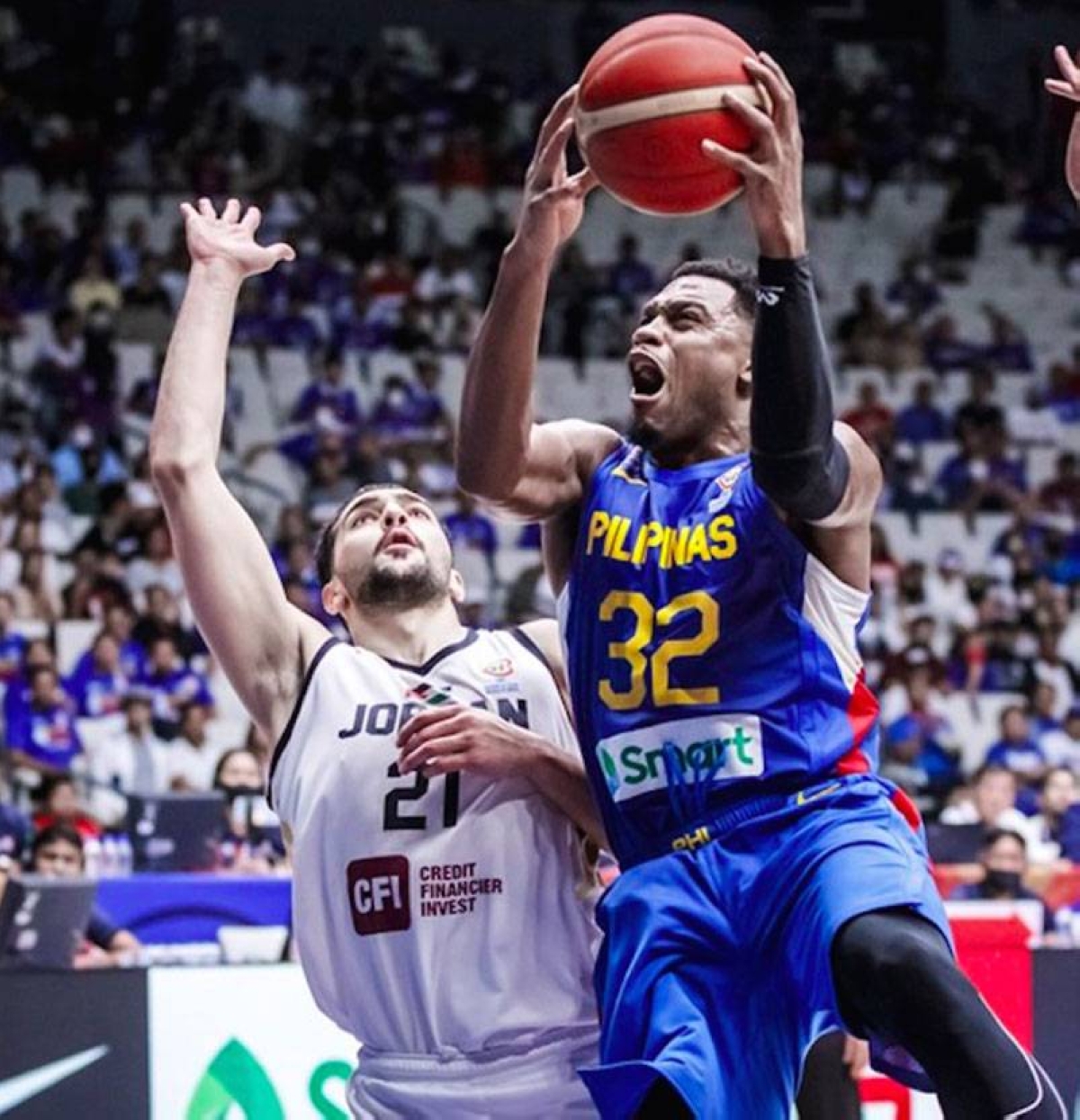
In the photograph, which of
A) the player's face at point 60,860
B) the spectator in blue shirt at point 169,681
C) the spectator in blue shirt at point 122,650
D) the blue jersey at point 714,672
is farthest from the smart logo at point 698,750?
the spectator in blue shirt at point 122,650

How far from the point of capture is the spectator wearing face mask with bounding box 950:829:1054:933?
10.1 m

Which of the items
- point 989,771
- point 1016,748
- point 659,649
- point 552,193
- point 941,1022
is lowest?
point 941,1022

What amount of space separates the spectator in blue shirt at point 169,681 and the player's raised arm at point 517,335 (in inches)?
371

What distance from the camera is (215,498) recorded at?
505 centimetres

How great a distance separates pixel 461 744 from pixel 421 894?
1.13 ft

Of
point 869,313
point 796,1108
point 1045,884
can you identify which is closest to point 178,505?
point 796,1108

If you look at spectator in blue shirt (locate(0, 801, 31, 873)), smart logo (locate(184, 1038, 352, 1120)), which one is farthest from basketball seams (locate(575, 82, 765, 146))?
spectator in blue shirt (locate(0, 801, 31, 873))

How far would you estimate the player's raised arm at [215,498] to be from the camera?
500 cm

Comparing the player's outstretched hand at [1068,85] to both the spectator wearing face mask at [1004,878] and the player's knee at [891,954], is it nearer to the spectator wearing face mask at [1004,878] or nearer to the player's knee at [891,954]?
the player's knee at [891,954]

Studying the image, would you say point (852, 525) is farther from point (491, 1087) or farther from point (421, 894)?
point (491, 1087)

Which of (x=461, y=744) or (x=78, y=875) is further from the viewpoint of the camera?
(x=78, y=875)

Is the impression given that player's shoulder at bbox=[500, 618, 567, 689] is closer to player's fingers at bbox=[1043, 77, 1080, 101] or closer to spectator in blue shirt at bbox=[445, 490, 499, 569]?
player's fingers at bbox=[1043, 77, 1080, 101]

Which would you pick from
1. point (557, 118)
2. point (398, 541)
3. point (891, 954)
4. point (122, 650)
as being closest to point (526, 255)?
point (557, 118)

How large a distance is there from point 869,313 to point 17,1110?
51.0ft
